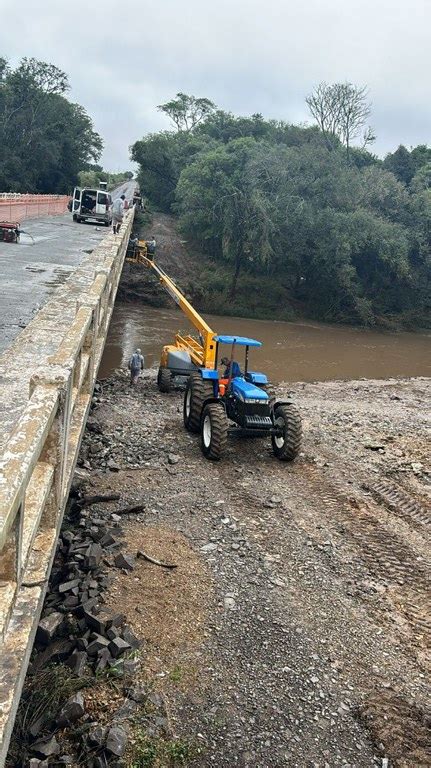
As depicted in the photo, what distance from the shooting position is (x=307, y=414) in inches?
548

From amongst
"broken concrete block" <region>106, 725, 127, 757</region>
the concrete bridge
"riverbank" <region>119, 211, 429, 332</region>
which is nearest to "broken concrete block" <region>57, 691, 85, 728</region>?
"broken concrete block" <region>106, 725, 127, 757</region>

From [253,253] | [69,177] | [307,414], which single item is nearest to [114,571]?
[307,414]

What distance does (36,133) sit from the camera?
45.2 meters

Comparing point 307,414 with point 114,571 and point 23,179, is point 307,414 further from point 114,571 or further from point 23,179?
point 23,179

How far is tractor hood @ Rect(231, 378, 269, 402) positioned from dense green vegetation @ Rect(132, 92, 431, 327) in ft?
75.8

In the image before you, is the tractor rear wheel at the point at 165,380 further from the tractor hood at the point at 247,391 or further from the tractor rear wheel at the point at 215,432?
the tractor rear wheel at the point at 215,432

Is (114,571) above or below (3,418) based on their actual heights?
below

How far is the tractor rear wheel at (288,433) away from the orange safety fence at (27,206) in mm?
16340

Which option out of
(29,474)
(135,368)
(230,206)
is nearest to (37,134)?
(230,206)

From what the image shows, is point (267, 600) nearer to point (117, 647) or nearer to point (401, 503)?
point (117, 647)

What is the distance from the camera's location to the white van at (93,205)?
2750 cm

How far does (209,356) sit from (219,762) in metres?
8.55

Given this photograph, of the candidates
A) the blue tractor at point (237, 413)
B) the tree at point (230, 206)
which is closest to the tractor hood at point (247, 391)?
the blue tractor at point (237, 413)

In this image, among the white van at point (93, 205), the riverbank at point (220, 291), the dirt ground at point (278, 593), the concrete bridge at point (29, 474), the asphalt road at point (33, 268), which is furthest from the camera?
the riverbank at point (220, 291)
